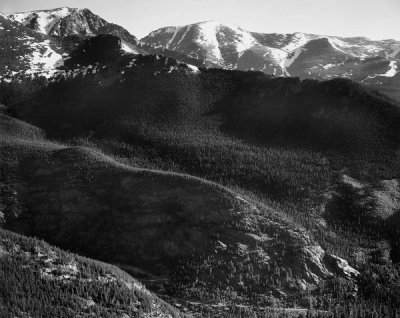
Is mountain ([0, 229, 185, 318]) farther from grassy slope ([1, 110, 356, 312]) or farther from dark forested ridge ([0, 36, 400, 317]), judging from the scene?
grassy slope ([1, 110, 356, 312])

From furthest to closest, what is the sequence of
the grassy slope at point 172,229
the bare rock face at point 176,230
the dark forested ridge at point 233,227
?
the bare rock face at point 176,230 → the grassy slope at point 172,229 → the dark forested ridge at point 233,227

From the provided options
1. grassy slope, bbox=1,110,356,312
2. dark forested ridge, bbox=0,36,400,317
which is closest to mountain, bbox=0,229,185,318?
dark forested ridge, bbox=0,36,400,317

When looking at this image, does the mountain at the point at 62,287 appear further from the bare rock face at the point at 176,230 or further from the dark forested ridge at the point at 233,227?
the bare rock face at the point at 176,230

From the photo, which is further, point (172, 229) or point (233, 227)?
point (172, 229)

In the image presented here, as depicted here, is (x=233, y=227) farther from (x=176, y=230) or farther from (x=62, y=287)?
(x=62, y=287)

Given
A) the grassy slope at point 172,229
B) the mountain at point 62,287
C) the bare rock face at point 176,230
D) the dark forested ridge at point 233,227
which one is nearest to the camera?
the mountain at point 62,287

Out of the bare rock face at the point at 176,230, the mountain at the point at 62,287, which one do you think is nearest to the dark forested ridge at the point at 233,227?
the bare rock face at the point at 176,230

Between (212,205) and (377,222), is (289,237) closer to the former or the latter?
(212,205)

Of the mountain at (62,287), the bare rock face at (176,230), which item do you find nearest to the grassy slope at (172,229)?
the bare rock face at (176,230)

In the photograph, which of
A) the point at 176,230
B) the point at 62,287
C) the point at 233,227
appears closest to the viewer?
the point at 62,287

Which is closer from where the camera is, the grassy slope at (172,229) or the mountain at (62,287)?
the mountain at (62,287)

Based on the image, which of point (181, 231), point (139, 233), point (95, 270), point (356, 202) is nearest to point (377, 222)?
point (356, 202)

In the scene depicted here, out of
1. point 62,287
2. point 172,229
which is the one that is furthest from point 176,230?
point 62,287
